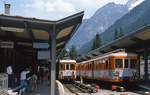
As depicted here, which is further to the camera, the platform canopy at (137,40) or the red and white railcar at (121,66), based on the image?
the red and white railcar at (121,66)

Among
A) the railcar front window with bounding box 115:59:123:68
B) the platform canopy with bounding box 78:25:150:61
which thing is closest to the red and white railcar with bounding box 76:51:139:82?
the railcar front window with bounding box 115:59:123:68

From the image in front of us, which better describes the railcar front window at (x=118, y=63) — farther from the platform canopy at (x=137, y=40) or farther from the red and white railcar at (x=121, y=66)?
the platform canopy at (x=137, y=40)

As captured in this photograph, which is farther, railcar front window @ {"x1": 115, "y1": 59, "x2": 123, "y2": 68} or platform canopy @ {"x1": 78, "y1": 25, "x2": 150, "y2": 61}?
railcar front window @ {"x1": 115, "y1": 59, "x2": 123, "y2": 68}

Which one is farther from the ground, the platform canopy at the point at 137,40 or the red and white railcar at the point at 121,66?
the platform canopy at the point at 137,40

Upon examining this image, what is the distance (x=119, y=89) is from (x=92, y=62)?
1028cm

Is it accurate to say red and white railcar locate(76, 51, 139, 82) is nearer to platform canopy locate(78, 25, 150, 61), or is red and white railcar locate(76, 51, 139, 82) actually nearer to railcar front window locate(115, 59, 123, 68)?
railcar front window locate(115, 59, 123, 68)

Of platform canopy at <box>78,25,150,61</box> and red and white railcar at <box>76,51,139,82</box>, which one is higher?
platform canopy at <box>78,25,150,61</box>

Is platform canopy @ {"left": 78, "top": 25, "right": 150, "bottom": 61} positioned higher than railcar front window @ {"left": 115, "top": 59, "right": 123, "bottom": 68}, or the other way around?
platform canopy @ {"left": 78, "top": 25, "right": 150, "bottom": 61}

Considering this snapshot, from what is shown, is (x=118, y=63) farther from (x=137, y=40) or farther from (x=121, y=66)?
(x=137, y=40)

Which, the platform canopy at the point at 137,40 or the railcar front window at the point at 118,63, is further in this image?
the railcar front window at the point at 118,63

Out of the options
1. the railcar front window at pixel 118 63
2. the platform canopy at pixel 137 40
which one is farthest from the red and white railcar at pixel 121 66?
the platform canopy at pixel 137 40

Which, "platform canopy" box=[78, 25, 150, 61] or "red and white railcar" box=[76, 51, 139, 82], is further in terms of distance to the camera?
"red and white railcar" box=[76, 51, 139, 82]

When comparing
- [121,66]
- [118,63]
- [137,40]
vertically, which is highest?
[137,40]

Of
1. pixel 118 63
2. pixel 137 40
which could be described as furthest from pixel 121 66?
pixel 137 40
